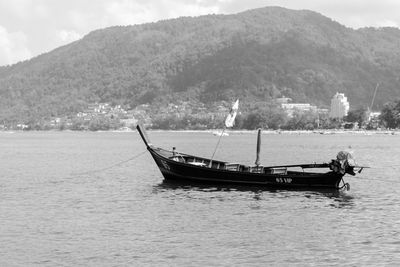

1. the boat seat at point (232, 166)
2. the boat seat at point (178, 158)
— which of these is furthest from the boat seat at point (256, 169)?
the boat seat at point (178, 158)

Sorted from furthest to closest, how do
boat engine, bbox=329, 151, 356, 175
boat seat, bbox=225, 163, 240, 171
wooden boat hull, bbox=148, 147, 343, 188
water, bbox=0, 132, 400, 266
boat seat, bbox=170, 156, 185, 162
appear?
boat seat, bbox=170, 156, 185, 162
boat seat, bbox=225, 163, 240, 171
wooden boat hull, bbox=148, 147, 343, 188
boat engine, bbox=329, 151, 356, 175
water, bbox=0, 132, 400, 266

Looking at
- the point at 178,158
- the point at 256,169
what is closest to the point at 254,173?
the point at 256,169

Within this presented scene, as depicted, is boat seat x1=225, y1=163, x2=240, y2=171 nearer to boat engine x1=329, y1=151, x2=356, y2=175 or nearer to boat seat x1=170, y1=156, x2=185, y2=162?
boat seat x1=170, y1=156, x2=185, y2=162

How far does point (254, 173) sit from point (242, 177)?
123 cm

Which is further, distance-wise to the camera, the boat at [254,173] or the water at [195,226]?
the boat at [254,173]

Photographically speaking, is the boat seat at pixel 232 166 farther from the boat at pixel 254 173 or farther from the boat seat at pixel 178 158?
the boat seat at pixel 178 158

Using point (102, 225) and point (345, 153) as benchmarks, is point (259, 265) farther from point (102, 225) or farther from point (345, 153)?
point (345, 153)

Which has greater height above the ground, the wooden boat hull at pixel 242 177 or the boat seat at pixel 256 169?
the boat seat at pixel 256 169

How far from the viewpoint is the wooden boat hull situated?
51.4 metres

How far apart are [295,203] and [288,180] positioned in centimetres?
646

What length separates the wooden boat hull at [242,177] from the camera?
169 ft

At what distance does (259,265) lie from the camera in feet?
94.0

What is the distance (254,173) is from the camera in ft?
172

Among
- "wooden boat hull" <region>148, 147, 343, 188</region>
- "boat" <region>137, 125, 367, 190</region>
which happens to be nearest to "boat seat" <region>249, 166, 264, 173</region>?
"boat" <region>137, 125, 367, 190</region>
